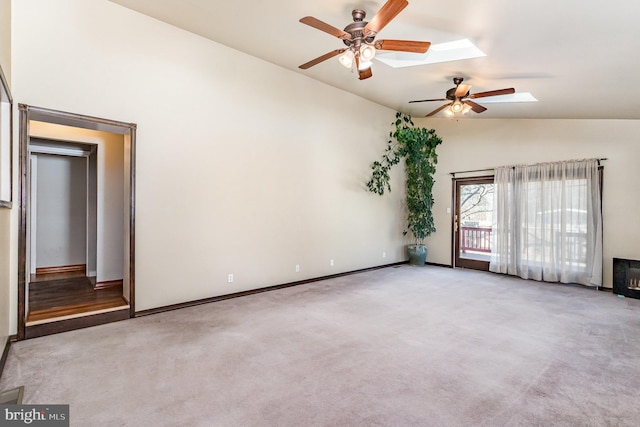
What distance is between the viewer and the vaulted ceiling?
2762 millimetres

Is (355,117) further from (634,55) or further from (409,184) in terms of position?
(634,55)

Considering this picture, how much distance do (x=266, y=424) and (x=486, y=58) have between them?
4.24 metres

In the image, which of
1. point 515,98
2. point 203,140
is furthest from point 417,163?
point 203,140

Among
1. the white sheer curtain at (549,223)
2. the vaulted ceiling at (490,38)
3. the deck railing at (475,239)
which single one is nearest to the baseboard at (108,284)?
the vaulted ceiling at (490,38)

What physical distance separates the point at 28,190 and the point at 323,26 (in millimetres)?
3375

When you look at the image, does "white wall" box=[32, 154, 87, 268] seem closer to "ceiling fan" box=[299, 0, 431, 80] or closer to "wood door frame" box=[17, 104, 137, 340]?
"wood door frame" box=[17, 104, 137, 340]

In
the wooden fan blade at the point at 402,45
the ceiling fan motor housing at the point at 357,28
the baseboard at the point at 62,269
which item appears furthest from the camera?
the baseboard at the point at 62,269

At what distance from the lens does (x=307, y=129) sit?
5.65 meters

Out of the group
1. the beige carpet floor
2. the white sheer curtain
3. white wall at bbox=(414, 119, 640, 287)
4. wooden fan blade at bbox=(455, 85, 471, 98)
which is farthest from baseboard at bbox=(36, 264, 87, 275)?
the white sheer curtain

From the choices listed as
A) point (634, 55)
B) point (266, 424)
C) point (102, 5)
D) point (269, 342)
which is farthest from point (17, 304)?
point (634, 55)

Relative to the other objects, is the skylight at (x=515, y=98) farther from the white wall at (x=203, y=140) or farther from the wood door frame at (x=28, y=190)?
the wood door frame at (x=28, y=190)

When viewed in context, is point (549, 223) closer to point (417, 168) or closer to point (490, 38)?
point (417, 168)

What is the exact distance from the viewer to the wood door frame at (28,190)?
10.2ft

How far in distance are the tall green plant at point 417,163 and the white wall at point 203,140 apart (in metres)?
1.37
